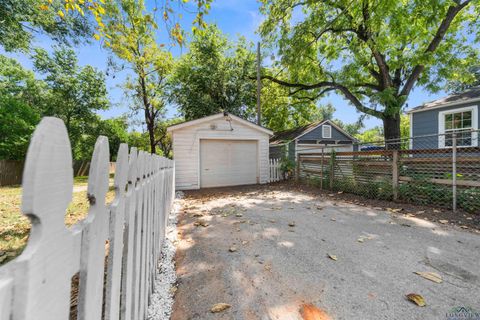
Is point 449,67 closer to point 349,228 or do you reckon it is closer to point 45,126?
point 349,228

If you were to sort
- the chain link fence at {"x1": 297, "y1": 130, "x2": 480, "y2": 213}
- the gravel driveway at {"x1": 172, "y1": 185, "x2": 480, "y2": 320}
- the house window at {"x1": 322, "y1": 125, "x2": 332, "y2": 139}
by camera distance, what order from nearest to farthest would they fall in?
the gravel driveway at {"x1": 172, "y1": 185, "x2": 480, "y2": 320} < the chain link fence at {"x1": 297, "y1": 130, "x2": 480, "y2": 213} < the house window at {"x1": 322, "y1": 125, "x2": 332, "y2": 139}

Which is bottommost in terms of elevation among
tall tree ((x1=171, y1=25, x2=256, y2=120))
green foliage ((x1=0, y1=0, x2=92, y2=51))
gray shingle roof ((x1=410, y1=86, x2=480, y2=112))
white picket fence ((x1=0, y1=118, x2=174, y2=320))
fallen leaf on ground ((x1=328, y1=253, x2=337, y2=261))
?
fallen leaf on ground ((x1=328, y1=253, x2=337, y2=261))

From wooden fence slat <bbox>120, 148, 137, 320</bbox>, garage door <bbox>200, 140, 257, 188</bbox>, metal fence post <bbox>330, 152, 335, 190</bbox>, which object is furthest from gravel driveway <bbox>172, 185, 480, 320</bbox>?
garage door <bbox>200, 140, 257, 188</bbox>

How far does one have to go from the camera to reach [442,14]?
593 cm

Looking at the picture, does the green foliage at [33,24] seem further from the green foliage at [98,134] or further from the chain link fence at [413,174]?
the green foliage at [98,134]

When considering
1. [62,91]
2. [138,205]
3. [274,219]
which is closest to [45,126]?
[138,205]

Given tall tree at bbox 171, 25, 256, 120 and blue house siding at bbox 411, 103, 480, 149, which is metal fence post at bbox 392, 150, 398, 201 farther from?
tall tree at bbox 171, 25, 256, 120

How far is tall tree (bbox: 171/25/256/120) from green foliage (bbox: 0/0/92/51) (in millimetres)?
9268

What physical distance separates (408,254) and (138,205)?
9.89ft

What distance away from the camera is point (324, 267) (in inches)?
91.7

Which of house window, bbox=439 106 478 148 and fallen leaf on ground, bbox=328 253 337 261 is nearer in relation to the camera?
fallen leaf on ground, bbox=328 253 337 261

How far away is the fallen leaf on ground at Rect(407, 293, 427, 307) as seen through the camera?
174 centimetres

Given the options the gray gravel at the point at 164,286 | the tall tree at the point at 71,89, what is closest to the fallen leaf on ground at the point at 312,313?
the gray gravel at the point at 164,286

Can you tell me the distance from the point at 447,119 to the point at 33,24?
45.9 feet
